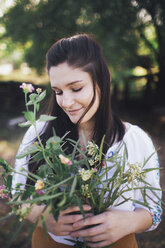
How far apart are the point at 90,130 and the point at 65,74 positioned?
1.33 feet

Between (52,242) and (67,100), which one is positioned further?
(52,242)

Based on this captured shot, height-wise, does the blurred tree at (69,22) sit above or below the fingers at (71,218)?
above

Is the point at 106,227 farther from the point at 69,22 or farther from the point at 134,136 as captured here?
the point at 69,22

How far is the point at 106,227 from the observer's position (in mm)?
935

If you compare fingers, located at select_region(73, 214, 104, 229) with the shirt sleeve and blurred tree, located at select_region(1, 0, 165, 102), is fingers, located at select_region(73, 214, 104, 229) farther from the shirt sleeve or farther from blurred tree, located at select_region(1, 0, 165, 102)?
blurred tree, located at select_region(1, 0, 165, 102)

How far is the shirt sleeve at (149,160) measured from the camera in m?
1.14

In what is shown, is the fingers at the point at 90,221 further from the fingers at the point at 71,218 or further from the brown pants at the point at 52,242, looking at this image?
the brown pants at the point at 52,242

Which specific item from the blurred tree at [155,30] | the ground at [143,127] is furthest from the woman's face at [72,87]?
the blurred tree at [155,30]

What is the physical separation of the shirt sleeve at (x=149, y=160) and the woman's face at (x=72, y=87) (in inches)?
12.3

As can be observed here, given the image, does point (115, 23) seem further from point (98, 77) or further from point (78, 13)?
point (98, 77)

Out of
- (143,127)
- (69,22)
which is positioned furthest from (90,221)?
(143,127)

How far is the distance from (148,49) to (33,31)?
2.92 m

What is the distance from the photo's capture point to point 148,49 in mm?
5867

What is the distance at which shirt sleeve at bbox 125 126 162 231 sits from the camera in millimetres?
1136
